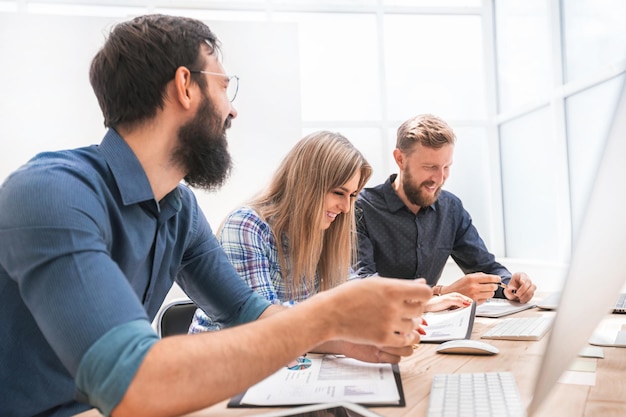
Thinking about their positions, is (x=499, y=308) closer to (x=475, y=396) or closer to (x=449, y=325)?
(x=449, y=325)

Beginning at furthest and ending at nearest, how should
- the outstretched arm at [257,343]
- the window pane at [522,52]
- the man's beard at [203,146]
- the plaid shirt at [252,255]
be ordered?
the window pane at [522,52], the plaid shirt at [252,255], the man's beard at [203,146], the outstretched arm at [257,343]

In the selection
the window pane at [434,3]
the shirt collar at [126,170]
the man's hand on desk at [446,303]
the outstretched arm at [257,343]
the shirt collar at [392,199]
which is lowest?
the man's hand on desk at [446,303]

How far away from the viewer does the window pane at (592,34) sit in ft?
10.5

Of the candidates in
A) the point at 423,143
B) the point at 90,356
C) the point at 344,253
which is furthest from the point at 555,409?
the point at 423,143

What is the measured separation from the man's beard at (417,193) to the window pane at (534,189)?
4.71ft

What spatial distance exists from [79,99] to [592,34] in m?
3.34

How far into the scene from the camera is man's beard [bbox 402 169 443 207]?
2.68 meters

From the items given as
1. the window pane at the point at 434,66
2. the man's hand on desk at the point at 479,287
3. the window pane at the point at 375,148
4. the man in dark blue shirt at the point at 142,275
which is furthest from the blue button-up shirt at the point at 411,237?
the window pane at the point at 434,66

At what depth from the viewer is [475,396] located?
84 centimetres

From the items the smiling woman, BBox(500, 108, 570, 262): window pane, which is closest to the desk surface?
the smiling woman

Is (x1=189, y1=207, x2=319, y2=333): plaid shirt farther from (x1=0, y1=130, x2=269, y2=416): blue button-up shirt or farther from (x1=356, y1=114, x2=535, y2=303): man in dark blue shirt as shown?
(x1=356, y1=114, x2=535, y2=303): man in dark blue shirt

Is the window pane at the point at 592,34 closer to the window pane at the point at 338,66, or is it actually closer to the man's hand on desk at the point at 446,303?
the window pane at the point at 338,66

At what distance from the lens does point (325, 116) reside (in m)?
4.68

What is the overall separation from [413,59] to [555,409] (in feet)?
14.2
